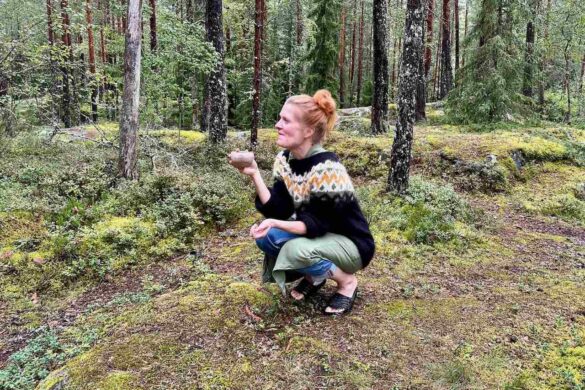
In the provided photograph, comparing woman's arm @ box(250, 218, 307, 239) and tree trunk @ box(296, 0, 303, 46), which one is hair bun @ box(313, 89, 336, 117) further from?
tree trunk @ box(296, 0, 303, 46)

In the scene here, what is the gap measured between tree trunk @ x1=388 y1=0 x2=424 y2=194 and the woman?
3.85 metres

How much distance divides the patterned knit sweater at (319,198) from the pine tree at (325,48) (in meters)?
20.6

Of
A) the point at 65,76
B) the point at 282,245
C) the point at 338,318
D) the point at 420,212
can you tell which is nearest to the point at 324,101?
the point at 282,245

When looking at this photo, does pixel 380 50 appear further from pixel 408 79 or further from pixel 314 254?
pixel 314 254

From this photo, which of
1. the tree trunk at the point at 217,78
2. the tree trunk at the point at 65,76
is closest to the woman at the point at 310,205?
the tree trunk at the point at 65,76

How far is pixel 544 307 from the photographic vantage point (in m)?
3.65

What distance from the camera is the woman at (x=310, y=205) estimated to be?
2.81m

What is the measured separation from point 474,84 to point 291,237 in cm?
1313

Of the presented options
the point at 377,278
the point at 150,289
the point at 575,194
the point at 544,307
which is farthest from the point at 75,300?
the point at 575,194

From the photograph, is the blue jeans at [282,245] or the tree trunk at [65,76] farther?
the tree trunk at [65,76]

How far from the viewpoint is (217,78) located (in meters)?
10.9

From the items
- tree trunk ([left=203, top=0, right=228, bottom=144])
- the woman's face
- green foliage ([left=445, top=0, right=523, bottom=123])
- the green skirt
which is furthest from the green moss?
green foliage ([left=445, top=0, right=523, bottom=123])

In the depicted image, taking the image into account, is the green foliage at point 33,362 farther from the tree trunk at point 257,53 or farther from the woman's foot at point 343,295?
the tree trunk at point 257,53

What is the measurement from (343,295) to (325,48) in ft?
68.7
